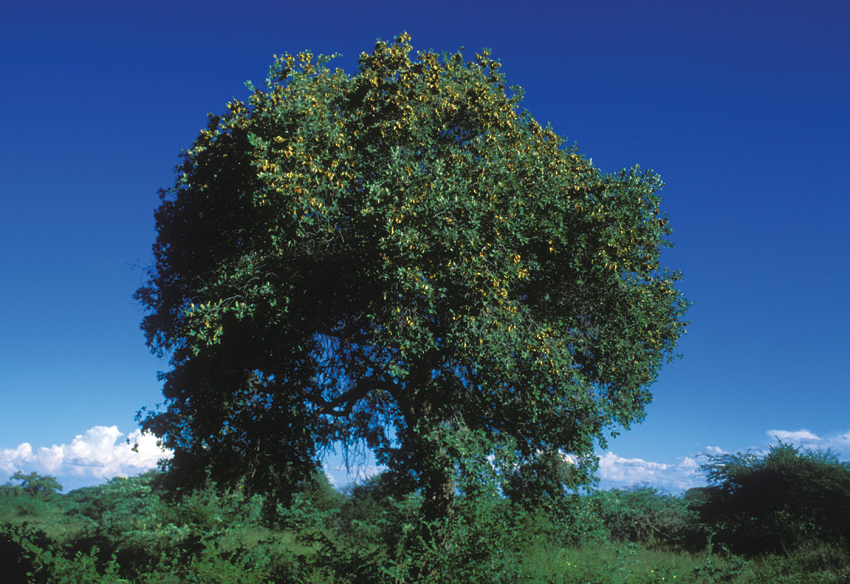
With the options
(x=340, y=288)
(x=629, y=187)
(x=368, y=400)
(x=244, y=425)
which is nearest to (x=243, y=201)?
(x=340, y=288)

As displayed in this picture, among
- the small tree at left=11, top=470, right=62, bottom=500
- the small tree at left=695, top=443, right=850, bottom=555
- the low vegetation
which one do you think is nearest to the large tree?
the low vegetation

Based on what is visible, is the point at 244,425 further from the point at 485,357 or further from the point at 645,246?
the point at 645,246

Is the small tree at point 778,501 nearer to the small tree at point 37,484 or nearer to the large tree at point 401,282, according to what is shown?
the large tree at point 401,282

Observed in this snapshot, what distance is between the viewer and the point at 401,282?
10.1 m

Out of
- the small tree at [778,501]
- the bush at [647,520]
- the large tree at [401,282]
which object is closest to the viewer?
the large tree at [401,282]

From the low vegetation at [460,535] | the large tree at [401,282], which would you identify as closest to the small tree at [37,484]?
the low vegetation at [460,535]

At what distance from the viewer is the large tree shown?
10836mm

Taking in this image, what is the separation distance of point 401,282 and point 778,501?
22.5m

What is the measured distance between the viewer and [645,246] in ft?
42.6

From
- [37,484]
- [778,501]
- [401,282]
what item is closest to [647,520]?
[778,501]

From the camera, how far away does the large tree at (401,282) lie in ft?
35.6

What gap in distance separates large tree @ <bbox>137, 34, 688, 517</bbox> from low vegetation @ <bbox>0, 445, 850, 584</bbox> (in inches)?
73.9

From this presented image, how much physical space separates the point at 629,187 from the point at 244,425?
431 inches

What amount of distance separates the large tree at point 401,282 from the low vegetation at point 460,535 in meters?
1.88
